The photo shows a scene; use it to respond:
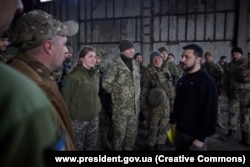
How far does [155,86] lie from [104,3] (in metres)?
10.9

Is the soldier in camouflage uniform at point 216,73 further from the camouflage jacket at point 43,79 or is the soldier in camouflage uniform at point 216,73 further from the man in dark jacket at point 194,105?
the camouflage jacket at point 43,79

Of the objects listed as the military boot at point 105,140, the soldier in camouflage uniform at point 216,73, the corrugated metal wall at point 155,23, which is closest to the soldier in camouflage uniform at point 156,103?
the military boot at point 105,140

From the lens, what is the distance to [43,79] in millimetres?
1516

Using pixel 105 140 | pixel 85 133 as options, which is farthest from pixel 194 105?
pixel 105 140

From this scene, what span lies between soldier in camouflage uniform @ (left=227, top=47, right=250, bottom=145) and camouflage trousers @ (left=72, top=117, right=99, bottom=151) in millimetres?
3647

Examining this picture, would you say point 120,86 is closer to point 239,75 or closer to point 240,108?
point 239,75

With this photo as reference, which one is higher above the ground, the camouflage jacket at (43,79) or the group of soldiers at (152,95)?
the camouflage jacket at (43,79)

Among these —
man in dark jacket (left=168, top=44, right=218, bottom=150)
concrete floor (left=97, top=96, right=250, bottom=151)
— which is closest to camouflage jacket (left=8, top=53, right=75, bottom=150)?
man in dark jacket (left=168, top=44, right=218, bottom=150)

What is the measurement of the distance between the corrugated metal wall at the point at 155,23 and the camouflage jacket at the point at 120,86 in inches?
355

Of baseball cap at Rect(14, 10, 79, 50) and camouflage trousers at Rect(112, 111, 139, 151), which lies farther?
camouflage trousers at Rect(112, 111, 139, 151)

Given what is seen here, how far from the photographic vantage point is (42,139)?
1.66 feet

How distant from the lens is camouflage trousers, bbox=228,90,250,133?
5727 mm

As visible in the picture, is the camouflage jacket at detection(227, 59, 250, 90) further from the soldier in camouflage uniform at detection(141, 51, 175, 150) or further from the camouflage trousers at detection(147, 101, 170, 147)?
the camouflage trousers at detection(147, 101, 170, 147)

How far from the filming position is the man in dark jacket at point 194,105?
304cm
